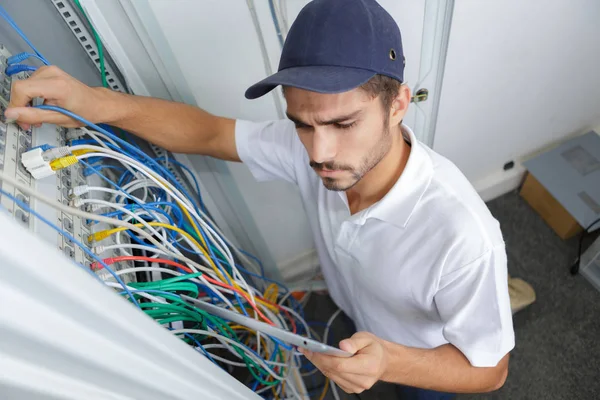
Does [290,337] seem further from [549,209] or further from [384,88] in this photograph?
[549,209]

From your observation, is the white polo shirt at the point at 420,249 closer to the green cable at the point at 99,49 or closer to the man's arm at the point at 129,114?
the man's arm at the point at 129,114

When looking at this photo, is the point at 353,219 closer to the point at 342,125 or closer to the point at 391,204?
the point at 391,204

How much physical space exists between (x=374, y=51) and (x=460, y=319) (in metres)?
0.52

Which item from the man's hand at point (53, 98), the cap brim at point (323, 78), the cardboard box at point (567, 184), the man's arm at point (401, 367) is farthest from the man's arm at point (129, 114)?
the cardboard box at point (567, 184)

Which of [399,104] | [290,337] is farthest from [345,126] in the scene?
[290,337]

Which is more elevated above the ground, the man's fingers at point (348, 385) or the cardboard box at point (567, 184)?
the cardboard box at point (567, 184)

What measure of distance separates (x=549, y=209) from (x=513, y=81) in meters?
0.69

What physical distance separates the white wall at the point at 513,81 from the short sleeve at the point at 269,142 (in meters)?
0.55

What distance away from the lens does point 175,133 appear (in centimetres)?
→ 96

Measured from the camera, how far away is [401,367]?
2.58ft

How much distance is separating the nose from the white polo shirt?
0.15 m

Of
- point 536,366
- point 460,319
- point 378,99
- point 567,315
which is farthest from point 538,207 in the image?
point 378,99

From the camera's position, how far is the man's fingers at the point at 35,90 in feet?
2.08

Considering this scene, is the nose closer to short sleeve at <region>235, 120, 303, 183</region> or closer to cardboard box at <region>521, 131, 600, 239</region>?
short sleeve at <region>235, 120, 303, 183</region>
